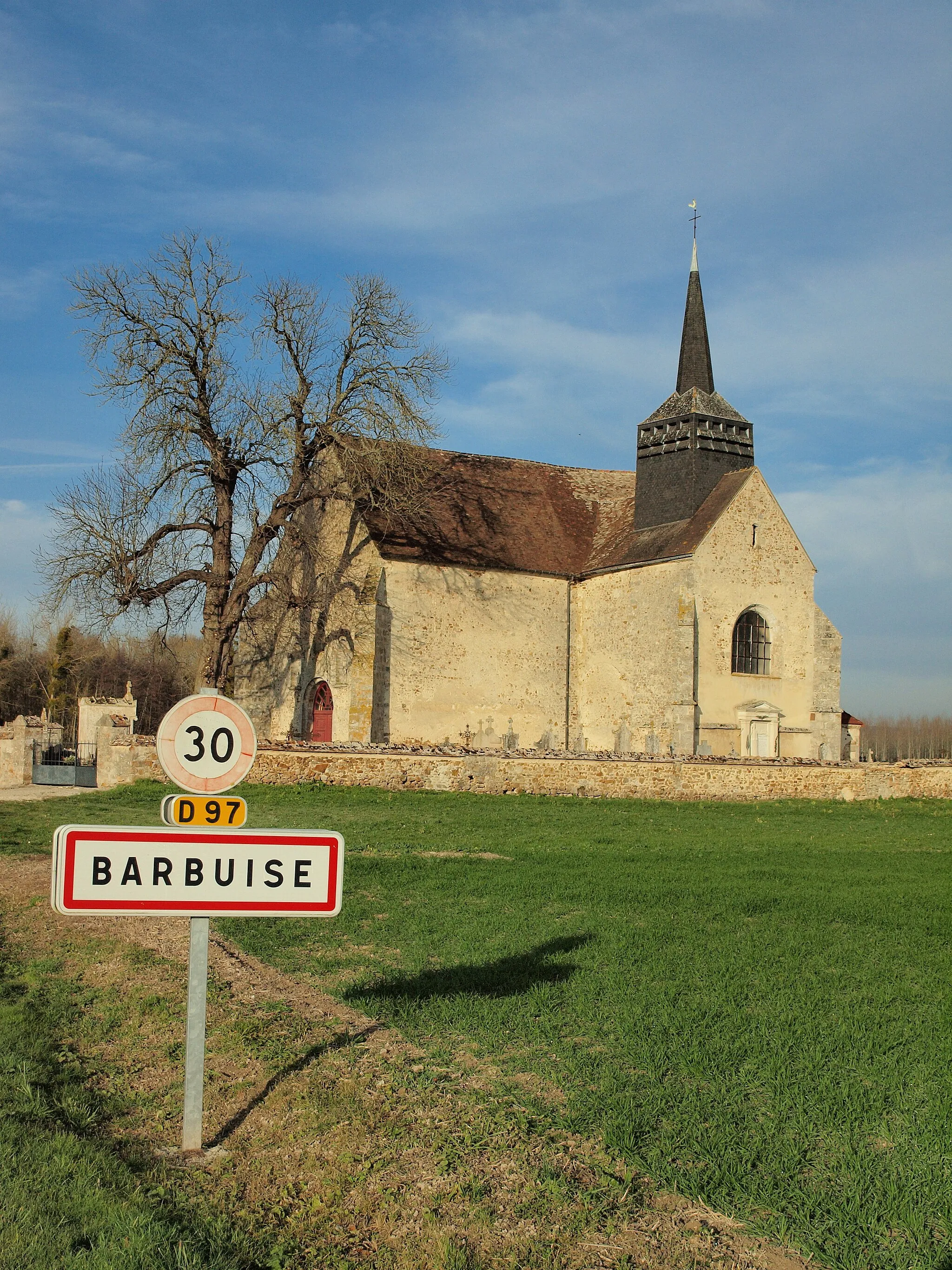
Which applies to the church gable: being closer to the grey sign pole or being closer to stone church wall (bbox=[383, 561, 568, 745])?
stone church wall (bbox=[383, 561, 568, 745])

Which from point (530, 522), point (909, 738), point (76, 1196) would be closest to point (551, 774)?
point (530, 522)

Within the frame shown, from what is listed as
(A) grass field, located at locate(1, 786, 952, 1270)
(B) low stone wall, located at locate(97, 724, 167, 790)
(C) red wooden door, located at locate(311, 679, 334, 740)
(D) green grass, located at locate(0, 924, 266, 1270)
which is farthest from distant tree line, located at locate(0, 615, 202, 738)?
(D) green grass, located at locate(0, 924, 266, 1270)

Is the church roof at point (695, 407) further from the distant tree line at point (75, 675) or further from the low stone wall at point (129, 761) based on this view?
the distant tree line at point (75, 675)

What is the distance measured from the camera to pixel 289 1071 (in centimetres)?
526

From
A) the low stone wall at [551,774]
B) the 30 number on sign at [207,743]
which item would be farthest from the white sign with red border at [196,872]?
the low stone wall at [551,774]

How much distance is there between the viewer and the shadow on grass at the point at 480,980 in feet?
21.2

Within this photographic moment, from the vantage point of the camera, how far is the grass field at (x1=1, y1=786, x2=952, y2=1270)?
4070 millimetres

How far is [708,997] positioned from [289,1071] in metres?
2.58

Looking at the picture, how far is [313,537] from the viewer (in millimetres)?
29203

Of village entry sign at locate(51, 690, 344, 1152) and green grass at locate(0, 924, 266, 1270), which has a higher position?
village entry sign at locate(51, 690, 344, 1152)

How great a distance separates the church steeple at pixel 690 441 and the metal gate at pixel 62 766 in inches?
665

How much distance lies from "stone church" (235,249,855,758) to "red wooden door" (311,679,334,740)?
0.09 m

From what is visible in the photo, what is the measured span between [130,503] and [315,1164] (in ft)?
74.4

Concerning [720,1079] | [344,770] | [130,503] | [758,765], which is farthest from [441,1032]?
[130,503]
